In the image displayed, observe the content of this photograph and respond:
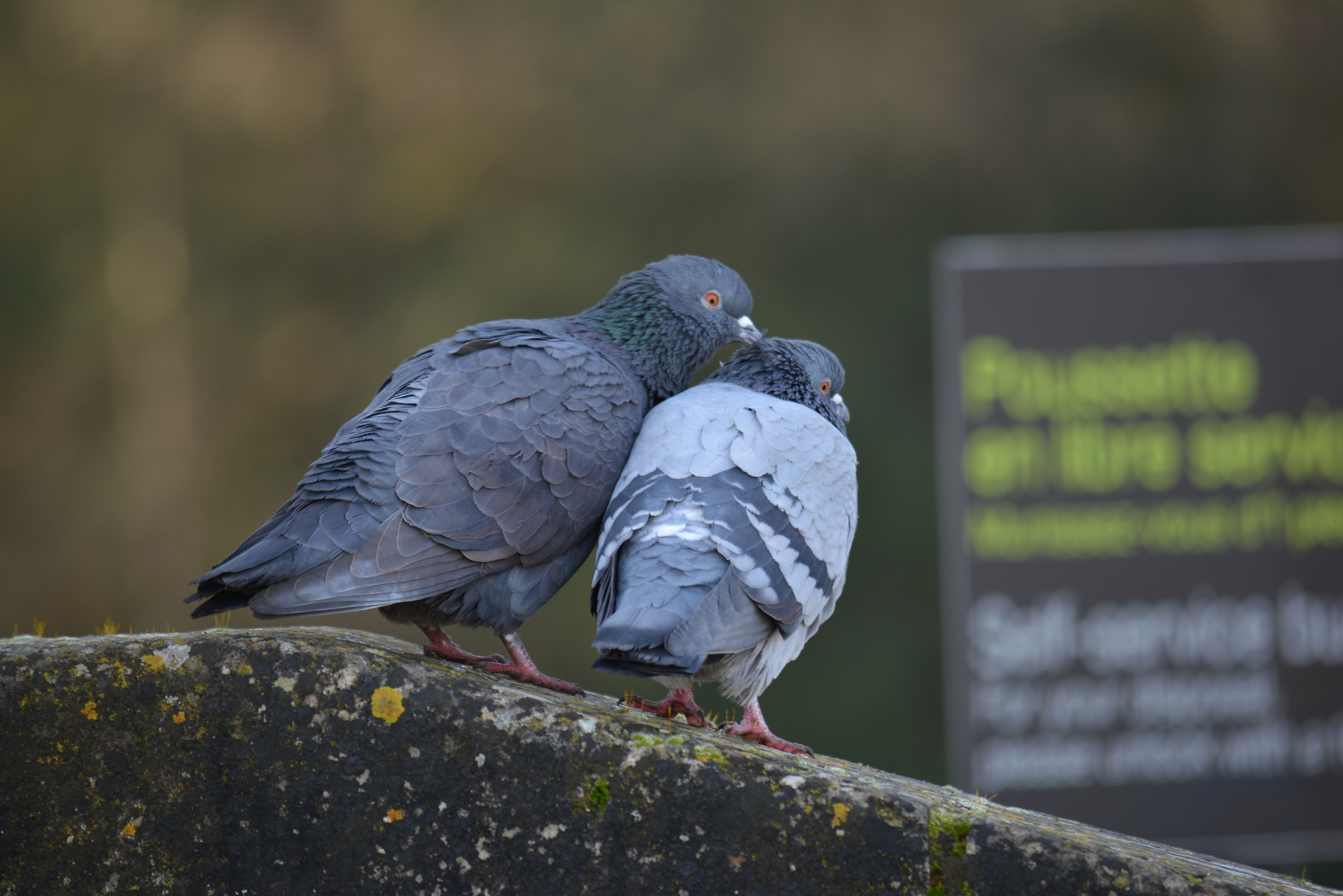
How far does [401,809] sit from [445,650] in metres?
0.72

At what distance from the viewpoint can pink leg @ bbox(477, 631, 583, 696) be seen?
3.09m

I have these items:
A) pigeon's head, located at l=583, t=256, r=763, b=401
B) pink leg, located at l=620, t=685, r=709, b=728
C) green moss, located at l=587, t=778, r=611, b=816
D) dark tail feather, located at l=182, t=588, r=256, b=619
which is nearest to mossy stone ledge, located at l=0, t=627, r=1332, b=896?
green moss, located at l=587, t=778, r=611, b=816

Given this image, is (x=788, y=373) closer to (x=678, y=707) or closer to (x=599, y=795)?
(x=678, y=707)

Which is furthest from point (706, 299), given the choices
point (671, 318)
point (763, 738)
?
point (763, 738)

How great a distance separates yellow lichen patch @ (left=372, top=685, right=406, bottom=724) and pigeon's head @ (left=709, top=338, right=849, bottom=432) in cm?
173

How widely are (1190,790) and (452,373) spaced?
646 cm

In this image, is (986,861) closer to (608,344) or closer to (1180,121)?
(608,344)

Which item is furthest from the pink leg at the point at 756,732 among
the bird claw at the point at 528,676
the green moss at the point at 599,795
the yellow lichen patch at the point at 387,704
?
the yellow lichen patch at the point at 387,704

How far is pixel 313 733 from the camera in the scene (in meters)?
2.50

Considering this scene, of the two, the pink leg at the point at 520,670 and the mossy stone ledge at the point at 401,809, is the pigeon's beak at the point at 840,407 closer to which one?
the pink leg at the point at 520,670

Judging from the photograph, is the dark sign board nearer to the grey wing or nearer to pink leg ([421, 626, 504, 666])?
the grey wing

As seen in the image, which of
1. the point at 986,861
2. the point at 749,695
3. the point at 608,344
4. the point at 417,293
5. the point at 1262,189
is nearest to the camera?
the point at 986,861

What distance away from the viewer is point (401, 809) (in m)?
2.48

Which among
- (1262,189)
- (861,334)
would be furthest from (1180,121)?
(861,334)
